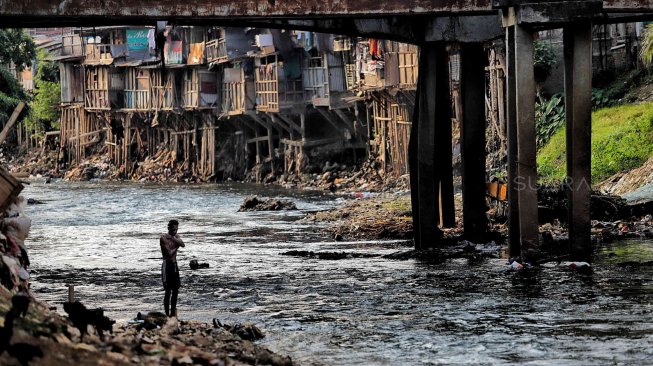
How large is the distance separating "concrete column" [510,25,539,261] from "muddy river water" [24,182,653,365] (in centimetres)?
66

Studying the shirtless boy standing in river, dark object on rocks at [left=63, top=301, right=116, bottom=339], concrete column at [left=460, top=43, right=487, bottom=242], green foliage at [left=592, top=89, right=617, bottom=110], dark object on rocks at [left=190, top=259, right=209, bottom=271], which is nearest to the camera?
dark object on rocks at [left=63, top=301, right=116, bottom=339]

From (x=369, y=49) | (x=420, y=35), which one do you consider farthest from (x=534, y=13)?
(x=369, y=49)

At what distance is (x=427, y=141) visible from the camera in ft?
70.0

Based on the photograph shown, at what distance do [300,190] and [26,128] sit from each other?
41.0 metres

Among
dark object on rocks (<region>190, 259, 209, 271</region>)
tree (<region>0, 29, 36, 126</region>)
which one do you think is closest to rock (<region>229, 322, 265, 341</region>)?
dark object on rocks (<region>190, 259, 209, 271</region>)

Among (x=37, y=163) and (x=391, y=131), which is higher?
(x=391, y=131)

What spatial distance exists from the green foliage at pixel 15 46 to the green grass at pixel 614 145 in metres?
16.8

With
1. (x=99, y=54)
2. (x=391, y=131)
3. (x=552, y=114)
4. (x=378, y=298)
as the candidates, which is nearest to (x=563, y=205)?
(x=378, y=298)

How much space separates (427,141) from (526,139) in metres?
3.61

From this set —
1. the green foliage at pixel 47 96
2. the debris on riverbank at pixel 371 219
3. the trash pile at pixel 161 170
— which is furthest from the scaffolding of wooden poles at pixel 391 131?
the green foliage at pixel 47 96

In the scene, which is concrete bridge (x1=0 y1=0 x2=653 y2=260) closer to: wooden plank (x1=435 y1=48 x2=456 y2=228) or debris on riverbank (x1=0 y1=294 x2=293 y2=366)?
wooden plank (x1=435 y1=48 x2=456 y2=228)

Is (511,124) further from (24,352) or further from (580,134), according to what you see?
(24,352)

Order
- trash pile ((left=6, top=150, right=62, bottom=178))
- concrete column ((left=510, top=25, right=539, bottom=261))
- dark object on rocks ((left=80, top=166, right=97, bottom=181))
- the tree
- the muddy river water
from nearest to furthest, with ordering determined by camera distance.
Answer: the muddy river water → concrete column ((left=510, top=25, right=539, bottom=261)) → the tree → dark object on rocks ((left=80, top=166, right=97, bottom=181)) → trash pile ((left=6, top=150, right=62, bottom=178))

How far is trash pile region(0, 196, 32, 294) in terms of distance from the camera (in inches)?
462
